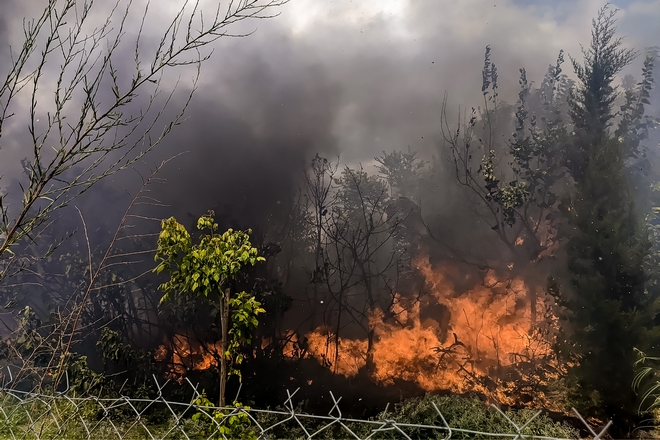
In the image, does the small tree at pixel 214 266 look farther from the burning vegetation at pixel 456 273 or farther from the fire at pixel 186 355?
the fire at pixel 186 355

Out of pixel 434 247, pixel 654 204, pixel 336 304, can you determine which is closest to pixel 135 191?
pixel 336 304

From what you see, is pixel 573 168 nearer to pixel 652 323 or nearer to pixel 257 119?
pixel 652 323

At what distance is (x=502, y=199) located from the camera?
140 inches

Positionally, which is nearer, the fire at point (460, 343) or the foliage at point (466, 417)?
the foliage at point (466, 417)

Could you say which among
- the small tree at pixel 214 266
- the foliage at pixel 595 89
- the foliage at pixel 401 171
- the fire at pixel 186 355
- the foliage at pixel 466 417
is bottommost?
the foliage at pixel 466 417

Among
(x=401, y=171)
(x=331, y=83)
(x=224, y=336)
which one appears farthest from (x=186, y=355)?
(x=331, y=83)

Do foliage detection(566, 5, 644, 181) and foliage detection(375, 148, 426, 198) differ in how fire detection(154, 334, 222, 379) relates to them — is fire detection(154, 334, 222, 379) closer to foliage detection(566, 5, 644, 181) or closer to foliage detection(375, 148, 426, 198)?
foliage detection(375, 148, 426, 198)

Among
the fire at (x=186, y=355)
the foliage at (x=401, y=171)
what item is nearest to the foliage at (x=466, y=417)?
the fire at (x=186, y=355)

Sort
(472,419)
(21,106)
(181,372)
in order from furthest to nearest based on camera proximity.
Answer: (21,106) → (181,372) → (472,419)

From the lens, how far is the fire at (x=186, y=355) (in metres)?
3.69

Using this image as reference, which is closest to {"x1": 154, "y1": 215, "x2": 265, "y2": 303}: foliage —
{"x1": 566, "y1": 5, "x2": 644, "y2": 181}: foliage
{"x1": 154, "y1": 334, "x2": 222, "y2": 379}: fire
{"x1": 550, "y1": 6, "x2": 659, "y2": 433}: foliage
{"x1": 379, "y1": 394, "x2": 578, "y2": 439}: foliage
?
{"x1": 154, "y1": 334, "x2": 222, "y2": 379}: fire

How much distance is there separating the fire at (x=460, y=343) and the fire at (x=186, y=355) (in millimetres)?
897

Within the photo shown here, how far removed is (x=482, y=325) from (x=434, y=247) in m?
0.73

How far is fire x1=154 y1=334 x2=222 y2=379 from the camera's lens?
12.1 ft
